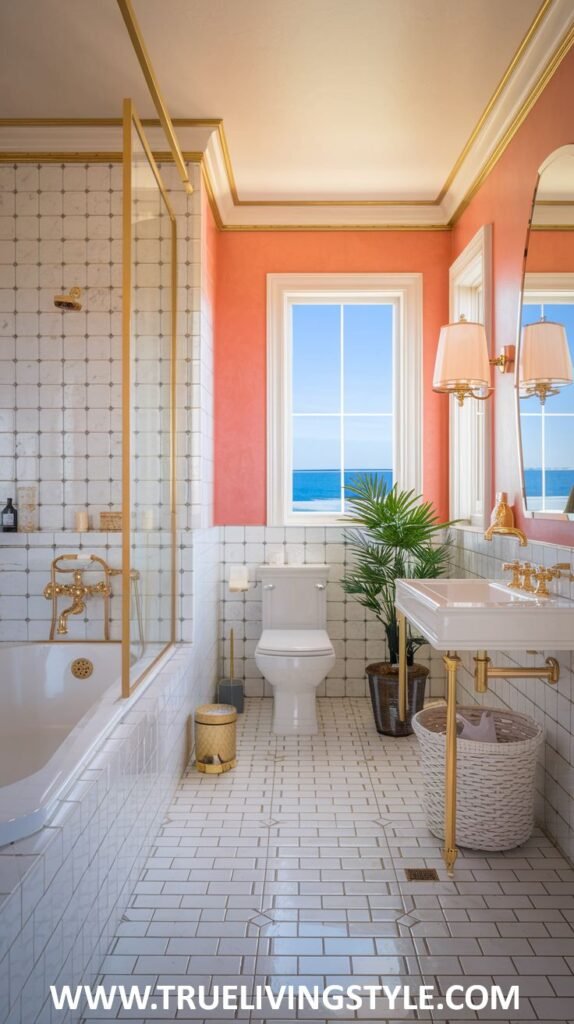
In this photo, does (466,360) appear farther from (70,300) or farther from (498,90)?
(70,300)

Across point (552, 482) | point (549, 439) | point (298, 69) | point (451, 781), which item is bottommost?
point (451, 781)

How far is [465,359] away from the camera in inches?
118

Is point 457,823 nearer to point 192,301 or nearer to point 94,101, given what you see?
point 192,301

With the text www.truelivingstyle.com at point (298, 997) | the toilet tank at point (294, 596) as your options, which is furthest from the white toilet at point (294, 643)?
the text www.truelivingstyle.com at point (298, 997)

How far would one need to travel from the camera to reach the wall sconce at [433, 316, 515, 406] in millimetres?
2977

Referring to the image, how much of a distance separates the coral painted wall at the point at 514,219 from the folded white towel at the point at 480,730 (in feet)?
2.17

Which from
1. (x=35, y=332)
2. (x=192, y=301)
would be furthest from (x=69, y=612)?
(x=192, y=301)

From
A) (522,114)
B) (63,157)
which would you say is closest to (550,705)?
(522,114)

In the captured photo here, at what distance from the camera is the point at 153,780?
2.38m

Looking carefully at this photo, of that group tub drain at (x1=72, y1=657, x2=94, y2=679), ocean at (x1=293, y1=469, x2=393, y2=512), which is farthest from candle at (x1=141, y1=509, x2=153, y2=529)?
ocean at (x1=293, y1=469, x2=393, y2=512)

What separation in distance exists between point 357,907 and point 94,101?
2.99m

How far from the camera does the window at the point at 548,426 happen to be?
7.61ft

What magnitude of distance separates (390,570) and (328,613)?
1.71ft

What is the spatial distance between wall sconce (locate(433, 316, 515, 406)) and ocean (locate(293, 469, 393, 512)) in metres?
1.13
